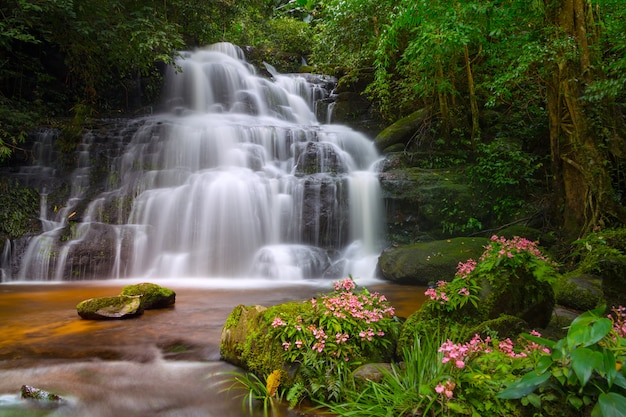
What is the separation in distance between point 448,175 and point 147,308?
7.87 m

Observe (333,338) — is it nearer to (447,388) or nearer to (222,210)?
(447,388)

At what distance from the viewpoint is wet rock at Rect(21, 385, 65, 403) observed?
304 cm

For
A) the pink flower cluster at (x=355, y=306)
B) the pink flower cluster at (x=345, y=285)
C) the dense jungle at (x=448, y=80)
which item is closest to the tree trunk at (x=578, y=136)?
the dense jungle at (x=448, y=80)

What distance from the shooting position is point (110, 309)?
5.31 metres

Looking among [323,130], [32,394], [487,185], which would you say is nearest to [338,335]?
[32,394]

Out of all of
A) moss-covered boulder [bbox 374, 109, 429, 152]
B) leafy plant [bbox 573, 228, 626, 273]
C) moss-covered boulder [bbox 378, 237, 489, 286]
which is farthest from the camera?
moss-covered boulder [bbox 374, 109, 429, 152]

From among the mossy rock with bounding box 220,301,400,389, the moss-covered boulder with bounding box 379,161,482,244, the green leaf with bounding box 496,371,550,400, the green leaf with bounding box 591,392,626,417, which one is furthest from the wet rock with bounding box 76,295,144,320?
the moss-covered boulder with bounding box 379,161,482,244

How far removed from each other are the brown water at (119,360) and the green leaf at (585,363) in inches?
72.2

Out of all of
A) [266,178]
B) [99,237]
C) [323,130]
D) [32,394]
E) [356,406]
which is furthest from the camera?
[323,130]

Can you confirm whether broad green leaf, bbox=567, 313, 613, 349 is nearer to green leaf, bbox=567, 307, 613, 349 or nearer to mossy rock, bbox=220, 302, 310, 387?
green leaf, bbox=567, 307, 613, 349

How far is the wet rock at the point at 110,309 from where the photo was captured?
5266 mm

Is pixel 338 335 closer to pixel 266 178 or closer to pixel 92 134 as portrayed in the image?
pixel 266 178

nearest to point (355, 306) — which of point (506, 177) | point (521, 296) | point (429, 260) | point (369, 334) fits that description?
point (369, 334)

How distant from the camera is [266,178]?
11.6 m
